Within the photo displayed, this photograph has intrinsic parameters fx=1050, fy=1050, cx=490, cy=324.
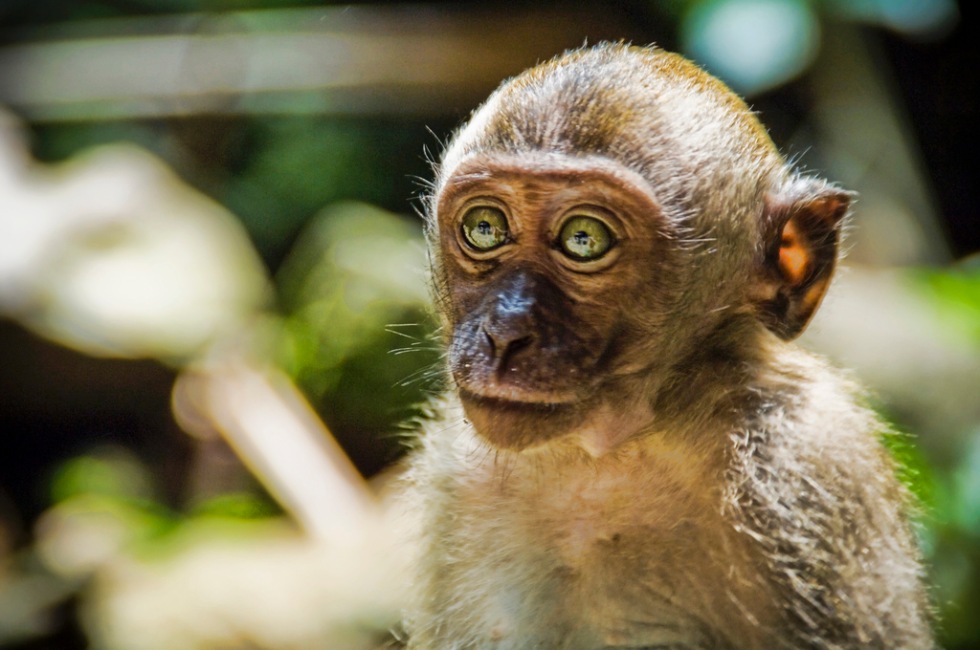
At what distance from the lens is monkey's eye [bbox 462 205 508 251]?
2.34 meters

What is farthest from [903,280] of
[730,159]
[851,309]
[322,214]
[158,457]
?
[158,457]

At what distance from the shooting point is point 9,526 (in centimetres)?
555

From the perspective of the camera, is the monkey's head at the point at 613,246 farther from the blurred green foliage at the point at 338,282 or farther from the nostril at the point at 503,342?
the blurred green foliage at the point at 338,282

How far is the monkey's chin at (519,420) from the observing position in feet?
7.08

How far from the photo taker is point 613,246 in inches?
88.0

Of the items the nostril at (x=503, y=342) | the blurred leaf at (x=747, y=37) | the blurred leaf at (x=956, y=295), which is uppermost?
the blurred leaf at (x=747, y=37)

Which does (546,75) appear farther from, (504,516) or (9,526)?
(9,526)

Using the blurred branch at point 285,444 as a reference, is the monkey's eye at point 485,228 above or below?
above

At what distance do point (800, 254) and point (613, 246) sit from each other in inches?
17.0

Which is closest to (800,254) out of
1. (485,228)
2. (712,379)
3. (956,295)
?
(712,379)

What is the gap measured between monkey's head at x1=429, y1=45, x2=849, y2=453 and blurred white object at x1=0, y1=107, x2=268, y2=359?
145 inches

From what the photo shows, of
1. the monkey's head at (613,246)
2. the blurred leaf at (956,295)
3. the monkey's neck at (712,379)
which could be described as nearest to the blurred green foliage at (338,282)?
the blurred leaf at (956,295)

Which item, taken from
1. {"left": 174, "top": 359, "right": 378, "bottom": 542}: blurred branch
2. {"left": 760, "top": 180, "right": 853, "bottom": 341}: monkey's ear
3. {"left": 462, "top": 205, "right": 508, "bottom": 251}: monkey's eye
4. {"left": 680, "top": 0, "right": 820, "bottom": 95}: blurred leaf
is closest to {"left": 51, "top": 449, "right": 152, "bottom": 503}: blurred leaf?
{"left": 174, "top": 359, "right": 378, "bottom": 542}: blurred branch

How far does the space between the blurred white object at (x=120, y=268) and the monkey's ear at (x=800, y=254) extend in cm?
398
